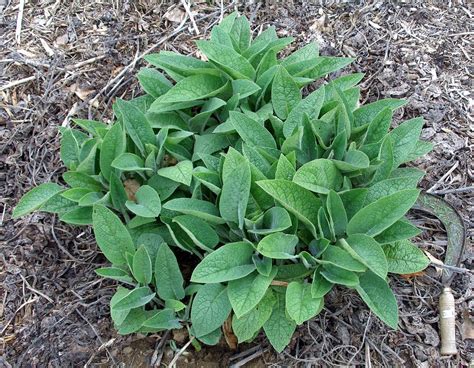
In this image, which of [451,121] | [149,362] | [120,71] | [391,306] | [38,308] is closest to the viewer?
[391,306]

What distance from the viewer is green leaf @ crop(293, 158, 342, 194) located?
1.76 m

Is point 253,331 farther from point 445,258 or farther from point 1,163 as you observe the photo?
point 1,163

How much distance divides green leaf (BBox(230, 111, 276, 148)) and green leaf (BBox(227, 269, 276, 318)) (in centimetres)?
50

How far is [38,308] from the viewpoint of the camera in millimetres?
2113

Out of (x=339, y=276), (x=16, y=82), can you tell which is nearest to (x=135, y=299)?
(x=339, y=276)

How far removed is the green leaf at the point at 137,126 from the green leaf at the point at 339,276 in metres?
0.83

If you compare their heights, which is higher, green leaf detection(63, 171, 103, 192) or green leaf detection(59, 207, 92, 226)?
green leaf detection(63, 171, 103, 192)

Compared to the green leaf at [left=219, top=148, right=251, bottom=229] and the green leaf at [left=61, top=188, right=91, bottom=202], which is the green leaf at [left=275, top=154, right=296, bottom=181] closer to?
the green leaf at [left=219, top=148, right=251, bottom=229]

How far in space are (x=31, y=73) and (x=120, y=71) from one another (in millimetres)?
488

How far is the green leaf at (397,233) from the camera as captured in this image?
1.77m

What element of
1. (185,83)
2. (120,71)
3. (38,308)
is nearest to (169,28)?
(120,71)

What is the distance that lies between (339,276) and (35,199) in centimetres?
116

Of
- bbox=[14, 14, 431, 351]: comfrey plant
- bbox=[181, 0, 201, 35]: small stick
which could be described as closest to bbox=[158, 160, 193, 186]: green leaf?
bbox=[14, 14, 431, 351]: comfrey plant

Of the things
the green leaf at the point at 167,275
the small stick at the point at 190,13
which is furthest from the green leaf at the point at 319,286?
the small stick at the point at 190,13
